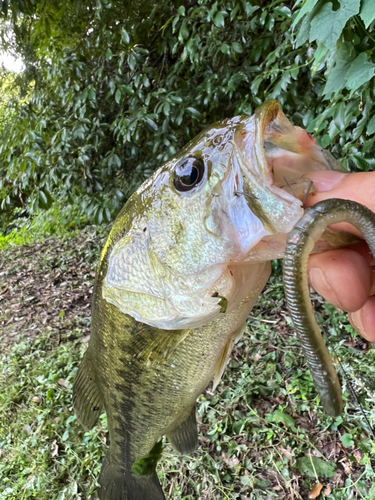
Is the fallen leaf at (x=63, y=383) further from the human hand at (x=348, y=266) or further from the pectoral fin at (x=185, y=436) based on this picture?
the human hand at (x=348, y=266)

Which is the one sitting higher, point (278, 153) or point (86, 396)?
point (278, 153)

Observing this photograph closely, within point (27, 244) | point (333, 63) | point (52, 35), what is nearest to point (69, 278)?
point (27, 244)

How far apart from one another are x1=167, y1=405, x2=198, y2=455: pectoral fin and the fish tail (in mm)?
173

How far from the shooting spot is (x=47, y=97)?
10.1 ft

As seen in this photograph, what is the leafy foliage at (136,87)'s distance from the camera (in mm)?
1946

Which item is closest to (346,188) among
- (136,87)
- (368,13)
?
(368,13)

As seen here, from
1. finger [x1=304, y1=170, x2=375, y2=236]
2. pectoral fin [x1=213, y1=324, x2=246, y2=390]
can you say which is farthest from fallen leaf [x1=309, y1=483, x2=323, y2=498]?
finger [x1=304, y1=170, x2=375, y2=236]

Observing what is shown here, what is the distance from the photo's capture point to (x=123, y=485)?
1.45 metres

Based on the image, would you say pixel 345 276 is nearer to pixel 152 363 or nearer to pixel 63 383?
pixel 152 363

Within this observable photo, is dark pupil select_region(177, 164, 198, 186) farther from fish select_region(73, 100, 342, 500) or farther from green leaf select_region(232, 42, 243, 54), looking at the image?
green leaf select_region(232, 42, 243, 54)

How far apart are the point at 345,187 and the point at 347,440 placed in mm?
1850

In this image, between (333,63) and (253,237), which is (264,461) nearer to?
(253,237)

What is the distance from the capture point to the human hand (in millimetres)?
720

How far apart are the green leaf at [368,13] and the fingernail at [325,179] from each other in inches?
15.1
